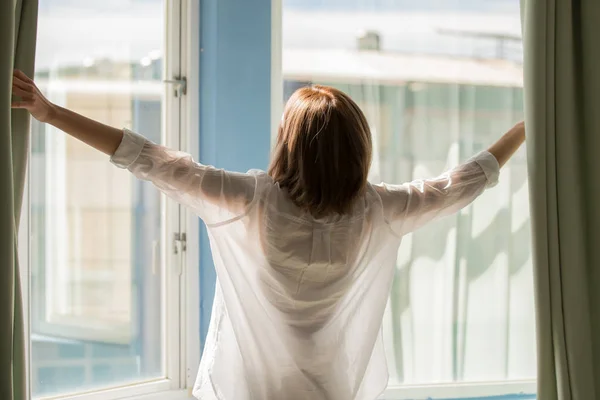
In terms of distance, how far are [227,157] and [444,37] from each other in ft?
2.54

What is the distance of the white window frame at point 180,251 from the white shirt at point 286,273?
0.42 metres

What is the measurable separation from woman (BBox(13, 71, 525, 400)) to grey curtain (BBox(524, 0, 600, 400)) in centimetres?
23

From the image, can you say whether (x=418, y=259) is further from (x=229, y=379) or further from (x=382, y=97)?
(x=229, y=379)

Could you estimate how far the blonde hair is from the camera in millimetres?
1522

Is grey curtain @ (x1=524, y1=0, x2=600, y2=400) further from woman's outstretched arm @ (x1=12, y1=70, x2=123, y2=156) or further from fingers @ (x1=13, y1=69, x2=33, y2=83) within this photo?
fingers @ (x1=13, y1=69, x2=33, y2=83)

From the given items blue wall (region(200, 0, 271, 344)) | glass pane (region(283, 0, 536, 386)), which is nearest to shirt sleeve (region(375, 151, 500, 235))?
glass pane (region(283, 0, 536, 386))

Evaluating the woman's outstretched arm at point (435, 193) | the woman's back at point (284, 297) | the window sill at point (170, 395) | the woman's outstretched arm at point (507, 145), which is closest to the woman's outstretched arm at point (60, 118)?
the woman's back at point (284, 297)

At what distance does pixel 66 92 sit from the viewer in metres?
1.88

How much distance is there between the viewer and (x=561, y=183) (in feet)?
5.86

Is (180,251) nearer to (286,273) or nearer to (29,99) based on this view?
(286,273)

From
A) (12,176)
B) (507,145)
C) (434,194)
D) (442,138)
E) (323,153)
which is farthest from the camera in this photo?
(442,138)

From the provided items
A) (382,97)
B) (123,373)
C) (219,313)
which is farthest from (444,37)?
(123,373)

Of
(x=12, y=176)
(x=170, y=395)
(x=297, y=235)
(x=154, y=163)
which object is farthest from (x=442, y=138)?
(x=12, y=176)

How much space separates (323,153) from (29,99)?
0.64 meters
